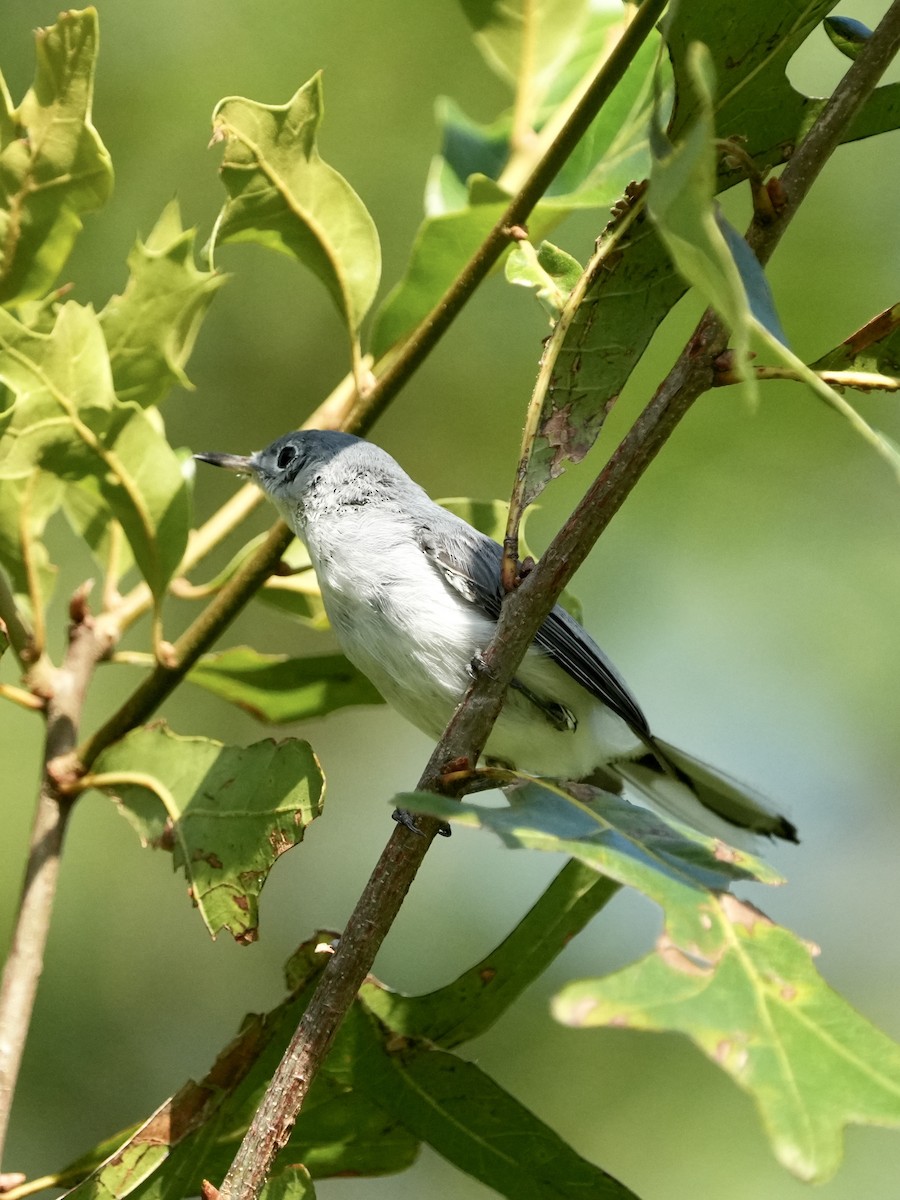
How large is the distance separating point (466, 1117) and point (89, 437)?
106 cm

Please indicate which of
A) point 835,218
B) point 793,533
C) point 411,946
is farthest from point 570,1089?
point 835,218

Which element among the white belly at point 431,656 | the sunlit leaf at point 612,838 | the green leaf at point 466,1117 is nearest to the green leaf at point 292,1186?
the green leaf at point 466,1117

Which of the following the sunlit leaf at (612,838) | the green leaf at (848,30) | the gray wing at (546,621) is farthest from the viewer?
the gray wing at (546,621)

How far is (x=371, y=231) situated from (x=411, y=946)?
8.14 feet

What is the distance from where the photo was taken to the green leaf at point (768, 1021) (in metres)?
1.04

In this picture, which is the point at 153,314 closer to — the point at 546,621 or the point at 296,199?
the point at 296,199

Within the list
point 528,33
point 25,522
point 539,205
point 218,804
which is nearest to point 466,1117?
point 218,804

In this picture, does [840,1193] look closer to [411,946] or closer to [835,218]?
[411,946]

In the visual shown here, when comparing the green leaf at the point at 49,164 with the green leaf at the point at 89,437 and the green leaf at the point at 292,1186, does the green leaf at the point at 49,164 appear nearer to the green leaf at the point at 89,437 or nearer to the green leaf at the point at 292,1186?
the green leaf at the point at 89,437

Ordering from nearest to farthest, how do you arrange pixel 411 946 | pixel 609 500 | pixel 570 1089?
pixel 609 500
pixel 570 1089
pixel 411 946

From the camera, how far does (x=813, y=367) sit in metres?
1.56

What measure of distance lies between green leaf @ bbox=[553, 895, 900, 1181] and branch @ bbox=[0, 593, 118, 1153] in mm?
899

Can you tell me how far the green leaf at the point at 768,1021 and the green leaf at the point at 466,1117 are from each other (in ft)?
2.09

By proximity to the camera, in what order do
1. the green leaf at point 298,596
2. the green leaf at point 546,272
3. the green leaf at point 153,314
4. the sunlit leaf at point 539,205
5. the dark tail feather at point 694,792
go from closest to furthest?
the green leaf at point 546,272 < the sunlit leaf at point 539,205 < the green leaf at point 153,314 < the green leaf at point 298,596 < the dark tail feather at point 694,792
